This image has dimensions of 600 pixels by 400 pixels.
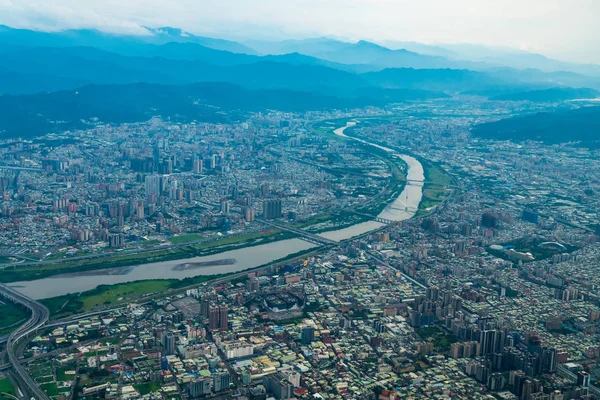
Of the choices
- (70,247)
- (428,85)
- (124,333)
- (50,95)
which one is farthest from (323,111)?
(124,333)

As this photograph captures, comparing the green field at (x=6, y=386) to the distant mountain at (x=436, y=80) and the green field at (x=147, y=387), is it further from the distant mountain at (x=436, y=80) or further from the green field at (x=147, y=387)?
the distant mountain at (x=436, y=80)

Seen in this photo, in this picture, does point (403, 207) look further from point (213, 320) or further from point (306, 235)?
point (213, 320)

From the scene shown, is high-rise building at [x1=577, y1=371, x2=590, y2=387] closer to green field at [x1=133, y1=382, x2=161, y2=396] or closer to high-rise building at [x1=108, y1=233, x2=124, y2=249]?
green field at [x1=133, y1=382, x2=161, y2=396]

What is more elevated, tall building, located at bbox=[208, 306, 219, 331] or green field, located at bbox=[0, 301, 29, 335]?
tall building, located at bbox=[208, 306, 219, 331]

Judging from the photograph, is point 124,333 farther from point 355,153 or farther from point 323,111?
point 323,111

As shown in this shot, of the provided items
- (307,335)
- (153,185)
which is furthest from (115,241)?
(307,335)

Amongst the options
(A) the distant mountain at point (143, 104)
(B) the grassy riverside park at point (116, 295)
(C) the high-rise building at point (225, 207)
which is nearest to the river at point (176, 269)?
(B) the grassy riverside park at point (116, 295)

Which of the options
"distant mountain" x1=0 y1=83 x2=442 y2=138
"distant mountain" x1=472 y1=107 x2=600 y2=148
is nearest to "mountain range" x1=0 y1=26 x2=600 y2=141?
"distant mountain" x1=0 y1=83 x2=442 y2=138
